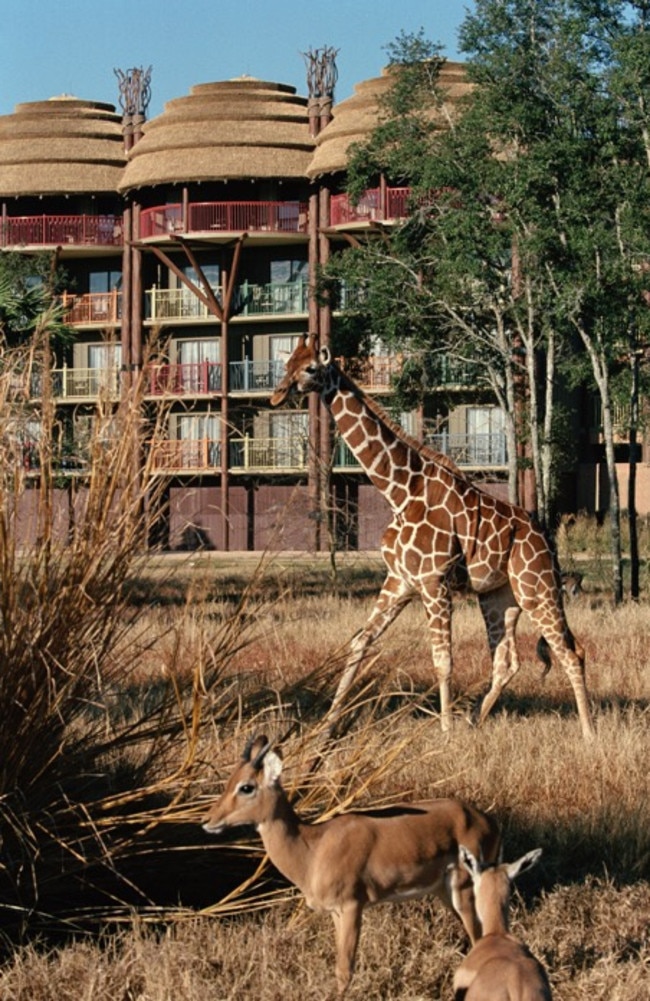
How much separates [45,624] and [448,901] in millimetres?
1781

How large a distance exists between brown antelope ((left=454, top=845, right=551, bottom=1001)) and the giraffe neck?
18.4 feet

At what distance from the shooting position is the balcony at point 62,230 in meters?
43.8

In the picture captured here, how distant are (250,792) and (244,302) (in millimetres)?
39392

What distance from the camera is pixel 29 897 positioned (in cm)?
595

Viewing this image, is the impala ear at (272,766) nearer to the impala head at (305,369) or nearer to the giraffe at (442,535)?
the giraffe at (442,535)

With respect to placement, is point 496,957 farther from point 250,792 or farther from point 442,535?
point 442,535

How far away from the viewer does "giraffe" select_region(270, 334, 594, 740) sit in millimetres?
10602

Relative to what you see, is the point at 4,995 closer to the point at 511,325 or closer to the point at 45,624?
the point at 45,624

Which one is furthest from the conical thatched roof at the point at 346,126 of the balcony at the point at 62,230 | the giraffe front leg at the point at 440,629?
the giraffe front leg at the point at 440,629

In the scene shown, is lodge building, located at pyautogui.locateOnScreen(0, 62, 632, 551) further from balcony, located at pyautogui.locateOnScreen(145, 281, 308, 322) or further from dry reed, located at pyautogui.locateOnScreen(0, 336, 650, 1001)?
dry reed, located at pyautogui.locateOnScreen(0, 336, 650, 1001)

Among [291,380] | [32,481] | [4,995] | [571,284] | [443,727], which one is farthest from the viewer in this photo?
[571,284]

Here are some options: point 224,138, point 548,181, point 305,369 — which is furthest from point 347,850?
point 224,138

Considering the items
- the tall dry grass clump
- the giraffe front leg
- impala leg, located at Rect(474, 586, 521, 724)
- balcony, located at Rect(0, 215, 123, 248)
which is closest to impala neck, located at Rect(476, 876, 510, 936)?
the tall dry grass clump

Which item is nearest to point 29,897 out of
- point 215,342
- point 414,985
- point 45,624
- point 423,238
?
point 45,624
